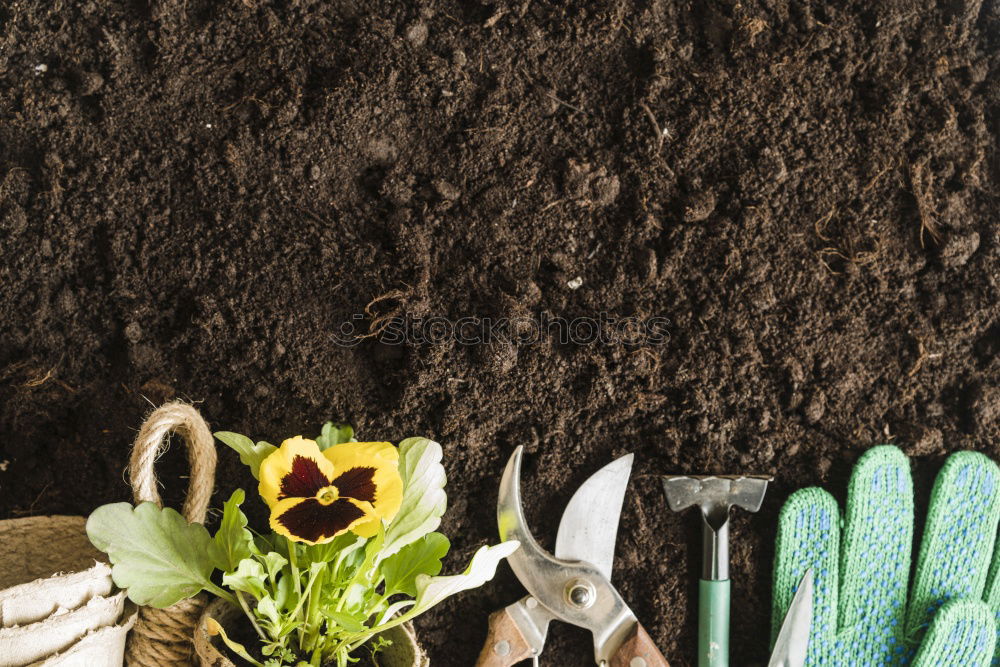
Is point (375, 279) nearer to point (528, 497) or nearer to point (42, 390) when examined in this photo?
point (528, 497)

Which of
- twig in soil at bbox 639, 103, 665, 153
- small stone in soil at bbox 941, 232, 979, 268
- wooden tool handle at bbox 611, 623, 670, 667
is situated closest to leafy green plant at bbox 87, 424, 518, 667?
wooden tool handle at bbox 611, 623, 670, 667

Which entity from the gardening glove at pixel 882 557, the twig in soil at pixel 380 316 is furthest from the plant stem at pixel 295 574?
the gardening glove at pixel 882 557

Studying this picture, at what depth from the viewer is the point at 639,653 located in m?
1.06

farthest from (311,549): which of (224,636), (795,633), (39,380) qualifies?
(795,633)

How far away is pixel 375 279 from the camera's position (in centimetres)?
114

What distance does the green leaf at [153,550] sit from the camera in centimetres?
93

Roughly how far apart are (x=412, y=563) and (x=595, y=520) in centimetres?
27

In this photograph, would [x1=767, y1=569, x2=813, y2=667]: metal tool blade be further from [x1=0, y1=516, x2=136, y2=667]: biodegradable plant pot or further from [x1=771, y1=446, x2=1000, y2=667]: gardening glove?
[x1=0, y1=516, x2=136, y2=667]: biodegradable plant pot

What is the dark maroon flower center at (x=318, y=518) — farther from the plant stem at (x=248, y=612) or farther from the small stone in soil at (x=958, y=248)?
Result: the small stone in soil at (x=958, y=248)

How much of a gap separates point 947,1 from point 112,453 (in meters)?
1.45

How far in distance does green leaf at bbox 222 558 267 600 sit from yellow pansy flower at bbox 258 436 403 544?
0.08 metres

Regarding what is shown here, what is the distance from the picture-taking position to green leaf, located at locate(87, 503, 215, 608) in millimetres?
931

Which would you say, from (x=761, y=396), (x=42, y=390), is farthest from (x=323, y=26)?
(x=761, y=396)

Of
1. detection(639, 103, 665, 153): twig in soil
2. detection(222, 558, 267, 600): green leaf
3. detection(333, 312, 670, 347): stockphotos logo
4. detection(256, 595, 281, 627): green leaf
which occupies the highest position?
detection(639, 103, 665, 153): twig in soil
